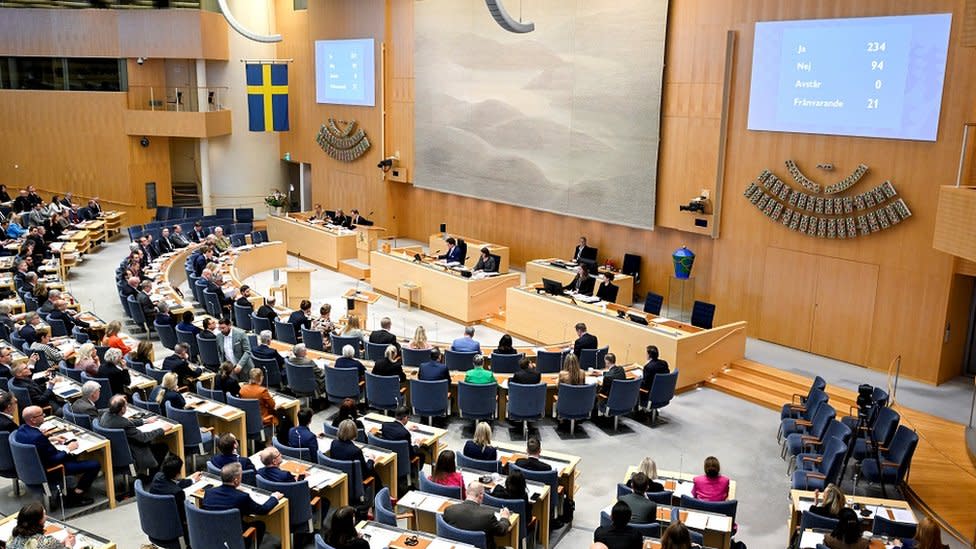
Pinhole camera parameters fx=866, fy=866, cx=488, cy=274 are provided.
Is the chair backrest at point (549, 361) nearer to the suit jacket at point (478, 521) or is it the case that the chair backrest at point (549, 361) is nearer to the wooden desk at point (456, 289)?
the wooden desk at point (456, 289)

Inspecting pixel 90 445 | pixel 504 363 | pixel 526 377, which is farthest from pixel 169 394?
pixel 504 363

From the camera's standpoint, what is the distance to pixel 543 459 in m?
8.67

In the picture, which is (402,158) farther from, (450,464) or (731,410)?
(450,464)

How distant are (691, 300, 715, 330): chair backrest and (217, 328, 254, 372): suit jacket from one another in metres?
7.08

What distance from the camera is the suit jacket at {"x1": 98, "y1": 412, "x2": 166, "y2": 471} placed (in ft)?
28.8

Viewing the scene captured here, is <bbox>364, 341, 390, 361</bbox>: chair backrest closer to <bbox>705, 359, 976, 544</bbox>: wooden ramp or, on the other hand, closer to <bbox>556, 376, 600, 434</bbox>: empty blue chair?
<bbox>556, 376, 600, 434</bbox>: empty blue chair

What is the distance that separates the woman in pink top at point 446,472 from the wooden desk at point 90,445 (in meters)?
3.36

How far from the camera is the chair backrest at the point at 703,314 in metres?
14.1

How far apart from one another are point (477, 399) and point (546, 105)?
9578mm

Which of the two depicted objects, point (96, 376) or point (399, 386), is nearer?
point (96, 376)

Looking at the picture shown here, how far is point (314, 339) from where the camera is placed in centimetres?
1329

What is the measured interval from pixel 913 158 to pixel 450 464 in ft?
29.9

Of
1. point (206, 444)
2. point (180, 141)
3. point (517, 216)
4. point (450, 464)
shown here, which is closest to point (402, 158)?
point (517, 216)

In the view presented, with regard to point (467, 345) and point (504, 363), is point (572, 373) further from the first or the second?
point (467, 345)
